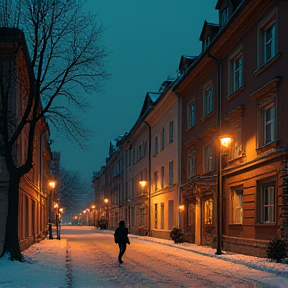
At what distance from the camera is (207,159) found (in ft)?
87.5

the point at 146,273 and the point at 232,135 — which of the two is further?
the point at 232,135

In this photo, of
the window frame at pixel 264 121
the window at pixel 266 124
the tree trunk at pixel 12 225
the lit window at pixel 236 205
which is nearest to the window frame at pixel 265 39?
the window frame at pixel 264 121

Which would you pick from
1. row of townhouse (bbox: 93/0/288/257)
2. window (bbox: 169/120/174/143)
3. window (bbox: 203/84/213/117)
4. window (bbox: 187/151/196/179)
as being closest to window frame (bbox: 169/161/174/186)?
row of townhouse (bbox: 93/0/288/257)

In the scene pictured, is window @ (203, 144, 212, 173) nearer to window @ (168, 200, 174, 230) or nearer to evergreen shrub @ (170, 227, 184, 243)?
evergreen shrub @ (170, 227, 184, 243)

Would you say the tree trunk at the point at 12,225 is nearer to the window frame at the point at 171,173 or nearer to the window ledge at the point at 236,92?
the window ledge at the point at 236,92

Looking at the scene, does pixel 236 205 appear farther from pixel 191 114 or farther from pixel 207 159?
pixel 191 114

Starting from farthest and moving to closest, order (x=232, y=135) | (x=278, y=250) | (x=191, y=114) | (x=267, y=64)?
(x=191, y=114) → (x=232, y=135) → (x=267, y=64) → (x=278, y=250)

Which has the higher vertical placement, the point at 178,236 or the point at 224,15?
the point at 224,15

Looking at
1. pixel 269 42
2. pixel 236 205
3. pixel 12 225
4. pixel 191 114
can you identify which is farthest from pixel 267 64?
pixel 191 114

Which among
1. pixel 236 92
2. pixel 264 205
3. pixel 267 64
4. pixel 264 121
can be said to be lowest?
pixel 264 205

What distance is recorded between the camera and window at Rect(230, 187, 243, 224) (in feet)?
71.0

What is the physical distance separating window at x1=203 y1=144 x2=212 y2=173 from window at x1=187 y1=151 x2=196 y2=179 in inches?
72.2

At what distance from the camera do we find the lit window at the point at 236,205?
21.7 metres

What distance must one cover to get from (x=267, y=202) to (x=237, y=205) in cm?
324
